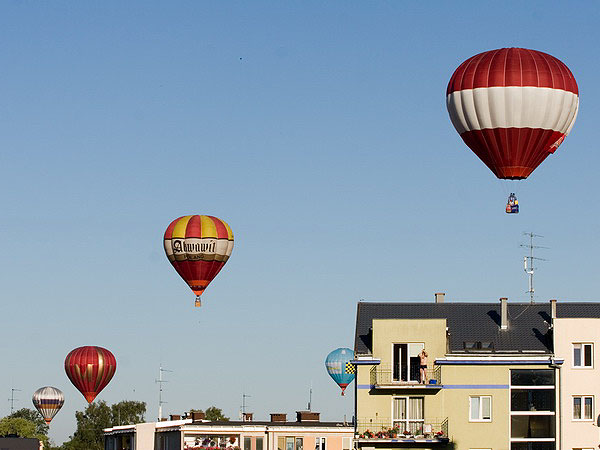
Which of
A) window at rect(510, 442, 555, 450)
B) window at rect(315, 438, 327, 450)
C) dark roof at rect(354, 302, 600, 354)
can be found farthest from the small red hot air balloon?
window at rect(510, 442, 555, 450)

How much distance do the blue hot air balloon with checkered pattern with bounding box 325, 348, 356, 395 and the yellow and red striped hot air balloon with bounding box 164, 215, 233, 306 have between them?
148 feet

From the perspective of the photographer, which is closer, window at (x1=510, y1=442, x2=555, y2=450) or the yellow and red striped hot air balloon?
window at (x1=510, y1=442, x2=555, y2=450)

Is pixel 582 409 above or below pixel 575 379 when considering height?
below

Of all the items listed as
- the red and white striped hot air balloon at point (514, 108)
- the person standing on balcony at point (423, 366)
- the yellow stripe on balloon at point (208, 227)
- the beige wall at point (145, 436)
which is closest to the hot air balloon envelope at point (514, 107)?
the red and white striped hot air balloon at point (514, 108)

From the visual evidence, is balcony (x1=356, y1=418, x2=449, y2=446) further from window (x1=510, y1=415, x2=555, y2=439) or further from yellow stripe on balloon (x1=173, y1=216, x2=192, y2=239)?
yellow stripe on balloon (x1=173, y1=216, x2=192, y2=239)

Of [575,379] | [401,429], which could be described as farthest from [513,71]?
[401,429]

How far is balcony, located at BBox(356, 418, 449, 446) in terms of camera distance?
8212cm

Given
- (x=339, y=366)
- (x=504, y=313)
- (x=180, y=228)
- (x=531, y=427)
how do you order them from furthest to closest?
(x=339, y=366) < (x=180, y=228) < (x=504, y=313) < (x=531, y=427)

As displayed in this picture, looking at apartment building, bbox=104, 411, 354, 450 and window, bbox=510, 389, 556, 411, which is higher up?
window, bbox=510, 389, 556, 411

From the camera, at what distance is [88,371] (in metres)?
137

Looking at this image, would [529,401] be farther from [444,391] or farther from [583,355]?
[444,391]

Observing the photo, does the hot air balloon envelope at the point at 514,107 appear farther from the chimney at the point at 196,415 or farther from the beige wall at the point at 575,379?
the chimney at the point at 196,415

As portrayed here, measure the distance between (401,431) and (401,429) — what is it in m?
0.16

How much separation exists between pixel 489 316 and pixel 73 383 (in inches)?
2335
